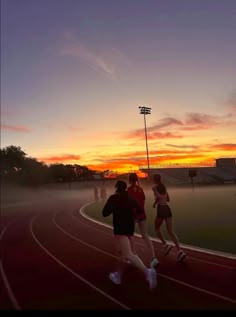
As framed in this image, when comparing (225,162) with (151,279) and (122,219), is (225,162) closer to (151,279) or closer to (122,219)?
(122,219)

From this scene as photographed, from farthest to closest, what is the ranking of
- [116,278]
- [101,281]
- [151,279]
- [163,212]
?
[163,212]
[101,281]
[116,278]
[151,279]

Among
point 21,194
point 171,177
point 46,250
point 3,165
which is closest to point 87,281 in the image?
point 46,250

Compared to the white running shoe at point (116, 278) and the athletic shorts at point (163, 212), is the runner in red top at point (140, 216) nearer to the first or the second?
the athletic shorts at point (163, 212)

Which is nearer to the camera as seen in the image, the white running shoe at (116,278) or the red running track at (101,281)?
the red running track at (101,281)

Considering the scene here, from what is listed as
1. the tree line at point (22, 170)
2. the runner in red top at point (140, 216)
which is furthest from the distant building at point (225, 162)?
the runner in red top at point (140, 216)

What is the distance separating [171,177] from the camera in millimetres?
65500

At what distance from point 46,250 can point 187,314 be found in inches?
280

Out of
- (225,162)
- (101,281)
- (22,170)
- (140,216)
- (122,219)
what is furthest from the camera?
(22,170)

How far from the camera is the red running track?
259 inches

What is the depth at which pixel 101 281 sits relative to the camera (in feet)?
26.5

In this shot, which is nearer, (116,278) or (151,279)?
(151,279)

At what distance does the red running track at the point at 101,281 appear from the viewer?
21.6ft

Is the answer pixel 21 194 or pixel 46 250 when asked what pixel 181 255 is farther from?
pixel 21 194

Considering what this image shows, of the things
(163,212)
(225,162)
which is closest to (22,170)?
(225,162)
